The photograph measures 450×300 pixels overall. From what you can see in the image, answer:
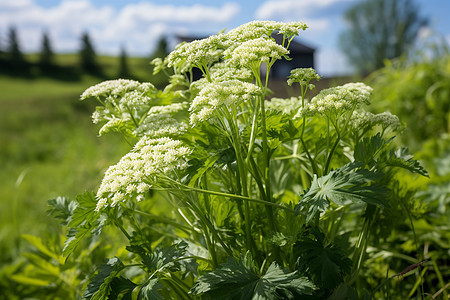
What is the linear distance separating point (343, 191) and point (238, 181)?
32cm

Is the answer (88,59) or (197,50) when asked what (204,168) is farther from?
(88,59)

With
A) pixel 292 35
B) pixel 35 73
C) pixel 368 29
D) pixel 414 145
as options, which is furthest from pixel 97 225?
pixel 368 29

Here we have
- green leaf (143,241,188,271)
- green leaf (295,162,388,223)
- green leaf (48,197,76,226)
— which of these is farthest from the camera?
green leaf (48,197,76,226)

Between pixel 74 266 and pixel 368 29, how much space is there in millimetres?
39357

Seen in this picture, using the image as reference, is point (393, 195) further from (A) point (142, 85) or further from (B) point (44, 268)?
(B) point (44, 268)

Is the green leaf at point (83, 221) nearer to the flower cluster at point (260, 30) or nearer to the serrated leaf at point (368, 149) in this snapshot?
the flower cluster at point (260, 30)

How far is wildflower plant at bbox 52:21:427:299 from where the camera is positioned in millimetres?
887

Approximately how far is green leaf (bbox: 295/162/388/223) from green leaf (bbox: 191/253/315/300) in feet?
0.49

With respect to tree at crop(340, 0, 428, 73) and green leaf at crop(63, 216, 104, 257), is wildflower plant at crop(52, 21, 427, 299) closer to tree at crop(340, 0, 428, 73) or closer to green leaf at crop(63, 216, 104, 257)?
green leaf at crop(63, 216, 104, 257)

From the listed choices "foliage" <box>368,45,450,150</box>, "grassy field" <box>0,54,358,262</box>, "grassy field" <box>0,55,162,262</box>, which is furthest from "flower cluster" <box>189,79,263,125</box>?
"foliage" <box>368,45,450,150</box>

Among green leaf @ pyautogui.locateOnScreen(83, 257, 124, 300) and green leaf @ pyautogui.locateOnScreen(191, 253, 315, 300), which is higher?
green leaf @ pyautogui.locateOnScreen(191, 253, 315, 300)

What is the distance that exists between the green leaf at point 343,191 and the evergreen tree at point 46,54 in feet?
112

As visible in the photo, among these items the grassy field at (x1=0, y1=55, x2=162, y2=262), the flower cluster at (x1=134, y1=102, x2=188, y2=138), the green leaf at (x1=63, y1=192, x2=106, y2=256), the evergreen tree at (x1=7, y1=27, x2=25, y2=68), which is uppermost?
the flower cluster at (x1=134, y1=102, x2=188, y2=138)

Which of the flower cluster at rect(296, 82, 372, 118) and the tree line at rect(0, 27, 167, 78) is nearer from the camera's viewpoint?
the flower cluster at rect(296, 82, 372, 118)
